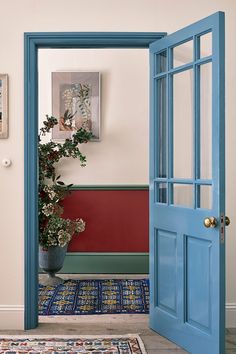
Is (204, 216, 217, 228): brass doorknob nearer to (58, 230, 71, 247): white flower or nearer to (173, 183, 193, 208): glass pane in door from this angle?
(173, 183, 193, 208): glass pane in door

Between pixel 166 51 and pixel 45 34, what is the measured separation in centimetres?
89

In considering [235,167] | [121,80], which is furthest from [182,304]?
[121,80]

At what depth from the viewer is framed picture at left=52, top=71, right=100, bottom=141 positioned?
5.89 meters

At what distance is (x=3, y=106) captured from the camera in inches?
154

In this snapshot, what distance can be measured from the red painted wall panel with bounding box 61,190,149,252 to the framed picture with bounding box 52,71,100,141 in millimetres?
678

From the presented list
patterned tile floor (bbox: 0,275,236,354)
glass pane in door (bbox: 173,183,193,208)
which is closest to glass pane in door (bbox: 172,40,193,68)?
glass pane in door (bbox: 173,183,193,208)

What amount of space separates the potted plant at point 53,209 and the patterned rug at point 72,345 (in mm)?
1552

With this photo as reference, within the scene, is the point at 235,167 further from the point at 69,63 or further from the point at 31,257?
the point at 69,63

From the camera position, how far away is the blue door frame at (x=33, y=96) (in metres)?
3.88

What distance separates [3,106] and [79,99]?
81.1 inches

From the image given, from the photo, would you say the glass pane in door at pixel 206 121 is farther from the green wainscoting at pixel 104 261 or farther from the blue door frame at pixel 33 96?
the green wainscoting at pixel 104 261

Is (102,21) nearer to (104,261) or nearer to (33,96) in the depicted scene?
(33,96)

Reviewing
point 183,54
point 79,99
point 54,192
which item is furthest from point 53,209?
point 183,54

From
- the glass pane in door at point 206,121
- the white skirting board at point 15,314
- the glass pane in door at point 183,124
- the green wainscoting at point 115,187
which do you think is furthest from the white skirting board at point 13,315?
the green wainscoting at point 115,187
